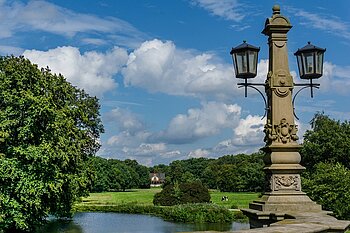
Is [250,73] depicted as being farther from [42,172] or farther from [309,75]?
[42,172]

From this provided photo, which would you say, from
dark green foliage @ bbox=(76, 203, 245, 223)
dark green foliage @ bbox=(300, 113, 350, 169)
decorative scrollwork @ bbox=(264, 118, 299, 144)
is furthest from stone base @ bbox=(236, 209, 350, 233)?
dark green foliage @ bbox=(300, 113, 350, 169)

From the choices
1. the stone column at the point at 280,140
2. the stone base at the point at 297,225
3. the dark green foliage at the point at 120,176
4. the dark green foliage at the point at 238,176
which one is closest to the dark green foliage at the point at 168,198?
the dark green foliage at the point at 238,176

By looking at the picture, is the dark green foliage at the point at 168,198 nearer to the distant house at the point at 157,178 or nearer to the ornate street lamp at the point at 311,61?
the ornate street lamp at the point at 311,61

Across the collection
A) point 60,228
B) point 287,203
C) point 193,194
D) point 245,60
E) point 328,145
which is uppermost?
point 328,145

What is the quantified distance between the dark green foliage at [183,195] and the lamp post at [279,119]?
4760 cm

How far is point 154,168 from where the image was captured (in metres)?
172

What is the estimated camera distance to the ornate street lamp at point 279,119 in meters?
7.61

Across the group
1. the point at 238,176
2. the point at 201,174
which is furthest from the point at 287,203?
the point at 201,174

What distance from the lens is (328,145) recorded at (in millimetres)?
46594

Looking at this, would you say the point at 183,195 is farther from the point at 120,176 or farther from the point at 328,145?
the point at 120,176

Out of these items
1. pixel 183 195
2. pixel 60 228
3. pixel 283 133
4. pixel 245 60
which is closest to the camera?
pixel 283 133

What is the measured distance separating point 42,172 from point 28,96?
3441 mm

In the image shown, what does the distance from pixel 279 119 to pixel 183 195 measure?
49.5 m

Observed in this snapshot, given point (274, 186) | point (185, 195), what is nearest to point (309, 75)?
point (274, 186)
